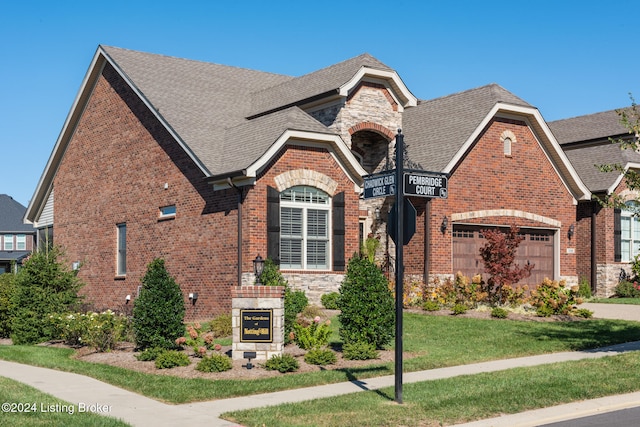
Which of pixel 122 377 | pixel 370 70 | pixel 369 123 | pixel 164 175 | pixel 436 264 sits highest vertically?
pixel 370 70

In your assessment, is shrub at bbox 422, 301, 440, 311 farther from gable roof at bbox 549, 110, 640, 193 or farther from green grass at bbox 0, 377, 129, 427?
green grass at bbox 0, 377, 129, 427

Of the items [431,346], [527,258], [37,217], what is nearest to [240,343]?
[431,346]

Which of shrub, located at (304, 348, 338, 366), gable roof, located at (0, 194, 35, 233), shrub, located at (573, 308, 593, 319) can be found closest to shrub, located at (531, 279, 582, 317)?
shrub, located at (573, 308, 593, 319)

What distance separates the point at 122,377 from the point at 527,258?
59.2 feet

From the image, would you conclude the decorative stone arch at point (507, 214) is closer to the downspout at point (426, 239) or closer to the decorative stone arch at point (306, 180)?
the downspout at point (426, 239)

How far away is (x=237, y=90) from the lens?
31219 millimetres

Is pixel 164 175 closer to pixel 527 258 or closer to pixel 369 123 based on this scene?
pixel 369 123

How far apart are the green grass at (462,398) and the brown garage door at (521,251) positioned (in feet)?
39.8

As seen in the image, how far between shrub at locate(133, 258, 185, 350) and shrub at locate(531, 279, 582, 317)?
32.9 feet

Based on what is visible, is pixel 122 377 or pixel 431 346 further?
pixel 431 346

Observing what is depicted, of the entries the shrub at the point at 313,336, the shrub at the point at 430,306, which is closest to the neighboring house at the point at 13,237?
the shrub at the point at 430,306

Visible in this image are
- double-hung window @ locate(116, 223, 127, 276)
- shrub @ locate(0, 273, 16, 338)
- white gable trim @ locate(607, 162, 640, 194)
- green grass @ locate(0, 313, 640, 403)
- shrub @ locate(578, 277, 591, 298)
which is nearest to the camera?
green grass @ locate(0, 313, 640, 403)

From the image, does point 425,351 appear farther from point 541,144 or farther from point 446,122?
point 541,144

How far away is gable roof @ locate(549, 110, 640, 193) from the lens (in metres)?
31.3
